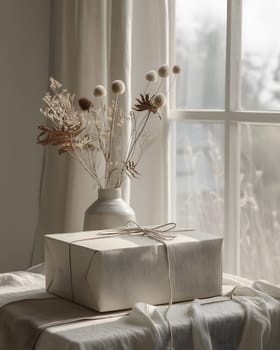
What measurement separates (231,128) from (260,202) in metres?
0.26

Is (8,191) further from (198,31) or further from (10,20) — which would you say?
(198,31)

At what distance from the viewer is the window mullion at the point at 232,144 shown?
236cm

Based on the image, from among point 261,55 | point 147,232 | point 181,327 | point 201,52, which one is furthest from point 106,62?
point 181,327

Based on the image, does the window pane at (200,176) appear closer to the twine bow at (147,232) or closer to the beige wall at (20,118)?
the twine bow at (147,232)

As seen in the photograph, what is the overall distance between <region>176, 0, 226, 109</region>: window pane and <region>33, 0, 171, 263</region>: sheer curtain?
3.2 inches

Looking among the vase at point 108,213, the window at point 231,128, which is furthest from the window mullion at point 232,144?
the vase at point 108,213

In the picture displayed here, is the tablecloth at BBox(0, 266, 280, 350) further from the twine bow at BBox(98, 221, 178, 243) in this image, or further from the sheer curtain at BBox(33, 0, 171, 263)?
the sheer curtain at BBox(33, 0, 171, 263)

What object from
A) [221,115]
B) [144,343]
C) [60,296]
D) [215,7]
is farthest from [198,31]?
[144,343]

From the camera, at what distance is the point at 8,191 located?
3.14 metres

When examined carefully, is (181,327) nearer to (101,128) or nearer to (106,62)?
(101,128)

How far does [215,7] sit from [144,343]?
4.30ft

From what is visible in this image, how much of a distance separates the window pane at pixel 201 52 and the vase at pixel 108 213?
561mm

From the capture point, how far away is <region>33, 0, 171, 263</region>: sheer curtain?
250 cm

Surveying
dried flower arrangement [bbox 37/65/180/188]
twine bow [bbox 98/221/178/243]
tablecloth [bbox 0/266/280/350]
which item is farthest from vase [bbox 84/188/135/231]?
tablecloth [bbox 0/266/280/350]
